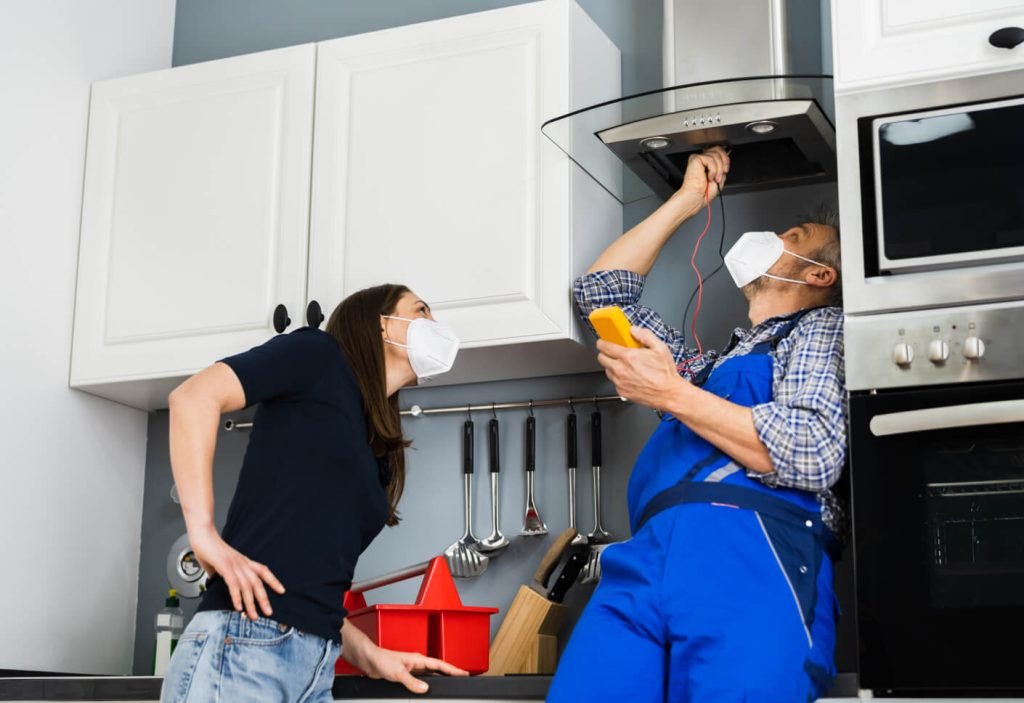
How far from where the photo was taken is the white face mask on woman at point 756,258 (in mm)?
2246

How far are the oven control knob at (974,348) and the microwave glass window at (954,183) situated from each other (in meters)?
0.14

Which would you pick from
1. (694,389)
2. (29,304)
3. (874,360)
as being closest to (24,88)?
(29,304)

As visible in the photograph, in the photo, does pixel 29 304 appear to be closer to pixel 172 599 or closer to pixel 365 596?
pixel 172 599

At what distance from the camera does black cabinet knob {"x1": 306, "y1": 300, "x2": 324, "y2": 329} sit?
2.58m

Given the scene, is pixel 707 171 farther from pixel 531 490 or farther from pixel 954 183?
pixel 531 490

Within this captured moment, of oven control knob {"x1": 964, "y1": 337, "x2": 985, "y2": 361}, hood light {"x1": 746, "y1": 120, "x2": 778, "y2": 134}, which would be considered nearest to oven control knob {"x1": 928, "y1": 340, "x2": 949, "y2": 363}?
oven control knob {"x1": 964, "y1": 337, "x2": 985, "y2": 361}

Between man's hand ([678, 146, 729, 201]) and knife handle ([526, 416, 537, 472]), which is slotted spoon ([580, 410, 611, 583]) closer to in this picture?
knife handle ([526, 416, 537, 472])

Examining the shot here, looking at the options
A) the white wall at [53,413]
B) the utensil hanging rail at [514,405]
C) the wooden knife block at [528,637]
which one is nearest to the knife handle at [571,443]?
the utensil hanging rail at [514,405]

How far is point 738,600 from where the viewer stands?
1815 millimetres

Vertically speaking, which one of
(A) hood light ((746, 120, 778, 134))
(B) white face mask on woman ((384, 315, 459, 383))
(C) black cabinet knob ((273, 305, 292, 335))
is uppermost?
(A) hood light ((746, 120, 778, 134))

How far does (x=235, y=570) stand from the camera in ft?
5.77

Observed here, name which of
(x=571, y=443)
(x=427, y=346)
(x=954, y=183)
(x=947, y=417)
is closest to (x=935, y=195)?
(x=954, y=183)

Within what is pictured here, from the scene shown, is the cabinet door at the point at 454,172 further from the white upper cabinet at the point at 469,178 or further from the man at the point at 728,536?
the man at the point at 728,536

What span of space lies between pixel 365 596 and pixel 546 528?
0.43 m
